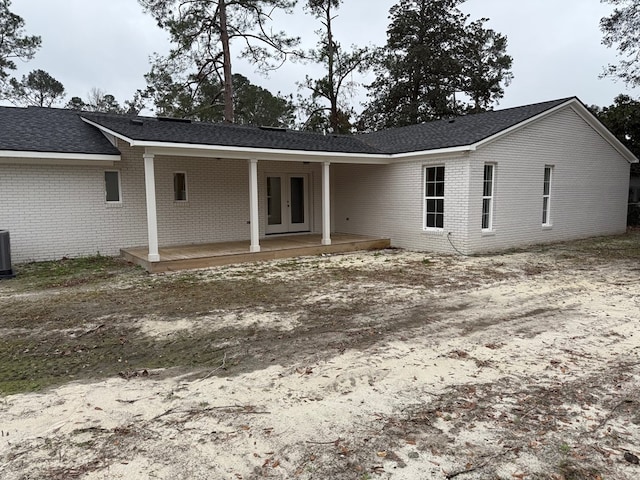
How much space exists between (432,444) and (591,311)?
13.7 ft

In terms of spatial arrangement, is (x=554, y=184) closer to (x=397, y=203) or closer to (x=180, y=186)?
(x=397, y=203)

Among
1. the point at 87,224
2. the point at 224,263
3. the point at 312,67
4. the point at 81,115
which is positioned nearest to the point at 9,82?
the point at 312,67

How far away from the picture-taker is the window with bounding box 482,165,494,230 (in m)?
11.1

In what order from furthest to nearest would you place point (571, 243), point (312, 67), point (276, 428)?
point (312, 67)
point (571, 243)
point (276, 428)

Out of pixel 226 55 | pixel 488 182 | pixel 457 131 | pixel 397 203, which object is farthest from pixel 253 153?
pixel 226 55

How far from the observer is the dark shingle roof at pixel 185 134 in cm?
939

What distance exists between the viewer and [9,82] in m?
26.4

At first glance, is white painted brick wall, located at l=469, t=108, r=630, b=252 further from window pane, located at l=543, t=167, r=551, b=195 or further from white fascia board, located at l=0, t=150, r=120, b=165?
white fascia board, located at l=0, t=150, r=120, b=165

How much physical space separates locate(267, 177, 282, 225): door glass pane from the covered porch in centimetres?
56

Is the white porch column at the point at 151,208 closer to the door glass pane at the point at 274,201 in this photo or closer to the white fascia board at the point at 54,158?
the white fascia board at the point at 54,158

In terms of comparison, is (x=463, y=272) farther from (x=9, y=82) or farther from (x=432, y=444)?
(x=9, y=82)

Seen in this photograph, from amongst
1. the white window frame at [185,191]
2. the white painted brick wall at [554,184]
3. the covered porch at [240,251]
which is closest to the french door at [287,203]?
the covered porch at [240,251]

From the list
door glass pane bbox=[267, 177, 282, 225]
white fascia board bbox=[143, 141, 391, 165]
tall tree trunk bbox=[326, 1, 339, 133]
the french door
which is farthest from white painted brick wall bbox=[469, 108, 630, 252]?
tall tree trunk bbox=[326, 1, 339, 133]

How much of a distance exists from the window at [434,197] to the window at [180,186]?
6417 millimetres
